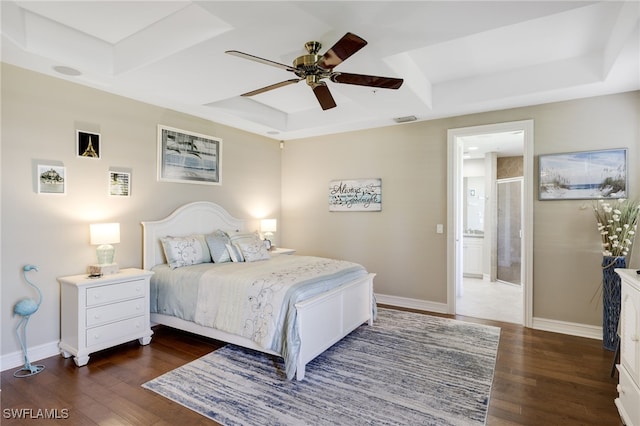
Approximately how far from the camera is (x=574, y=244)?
370 cm

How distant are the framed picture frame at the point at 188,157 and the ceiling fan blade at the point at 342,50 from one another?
2604 millimetres

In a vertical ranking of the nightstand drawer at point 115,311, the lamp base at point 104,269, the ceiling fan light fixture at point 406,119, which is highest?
the ceiling fan light fixture at point 406,119

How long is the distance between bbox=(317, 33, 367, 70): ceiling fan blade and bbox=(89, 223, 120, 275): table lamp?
257 cm

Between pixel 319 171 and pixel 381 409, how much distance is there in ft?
12.8

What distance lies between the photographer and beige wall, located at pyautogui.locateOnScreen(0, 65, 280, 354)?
2.90m

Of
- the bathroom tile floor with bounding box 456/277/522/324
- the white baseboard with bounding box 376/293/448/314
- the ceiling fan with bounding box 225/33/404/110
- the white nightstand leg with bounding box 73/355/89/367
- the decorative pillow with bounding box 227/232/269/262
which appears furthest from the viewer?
the white baseboard with bounding box 376/293/448/314

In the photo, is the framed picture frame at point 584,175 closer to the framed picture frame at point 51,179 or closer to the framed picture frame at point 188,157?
the framed picture frame at point 188,157

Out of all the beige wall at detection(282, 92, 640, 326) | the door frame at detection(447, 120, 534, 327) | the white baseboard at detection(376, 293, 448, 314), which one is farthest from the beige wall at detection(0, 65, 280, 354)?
the door frame at detection(447, 120, 534, 327)

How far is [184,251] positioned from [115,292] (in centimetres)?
83

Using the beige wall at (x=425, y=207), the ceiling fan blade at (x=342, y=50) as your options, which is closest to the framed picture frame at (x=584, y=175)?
the beige wall at (x=425, y=207)

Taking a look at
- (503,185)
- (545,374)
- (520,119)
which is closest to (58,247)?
(545,374)

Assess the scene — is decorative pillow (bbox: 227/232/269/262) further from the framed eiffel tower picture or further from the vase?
the vase

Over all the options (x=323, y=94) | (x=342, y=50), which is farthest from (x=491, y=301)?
(x=342, y=50)

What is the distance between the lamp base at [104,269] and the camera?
3193mm
